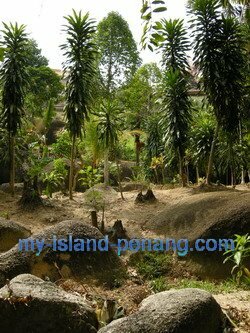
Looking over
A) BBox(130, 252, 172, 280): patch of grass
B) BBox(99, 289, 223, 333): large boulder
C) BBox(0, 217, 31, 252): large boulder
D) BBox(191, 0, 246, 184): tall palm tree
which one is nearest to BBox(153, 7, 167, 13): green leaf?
BBox(99, 289, 223, 333): large boulder

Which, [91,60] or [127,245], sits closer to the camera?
[127,245]

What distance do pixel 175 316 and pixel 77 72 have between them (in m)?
10.3

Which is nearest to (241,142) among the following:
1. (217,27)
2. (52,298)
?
(217,27)

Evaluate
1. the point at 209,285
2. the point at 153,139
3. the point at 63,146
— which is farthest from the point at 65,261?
the point at 153,139

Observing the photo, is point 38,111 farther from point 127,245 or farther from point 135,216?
point 127,245

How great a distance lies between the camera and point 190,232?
8789mm

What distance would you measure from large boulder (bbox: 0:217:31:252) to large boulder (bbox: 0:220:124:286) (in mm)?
1685

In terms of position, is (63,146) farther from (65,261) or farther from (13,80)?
(65,261)

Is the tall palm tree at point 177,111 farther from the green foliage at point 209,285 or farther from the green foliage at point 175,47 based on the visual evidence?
the green foliage at point 209,285

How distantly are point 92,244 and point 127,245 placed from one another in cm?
217

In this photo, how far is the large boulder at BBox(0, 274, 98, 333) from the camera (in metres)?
4.35

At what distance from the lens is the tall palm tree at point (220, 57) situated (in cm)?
1298

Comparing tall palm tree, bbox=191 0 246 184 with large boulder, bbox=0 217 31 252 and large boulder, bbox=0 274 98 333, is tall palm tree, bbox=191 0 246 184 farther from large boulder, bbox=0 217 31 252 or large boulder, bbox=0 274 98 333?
large boulder, bbox=0 274 98 333

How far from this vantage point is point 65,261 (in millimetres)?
6863
